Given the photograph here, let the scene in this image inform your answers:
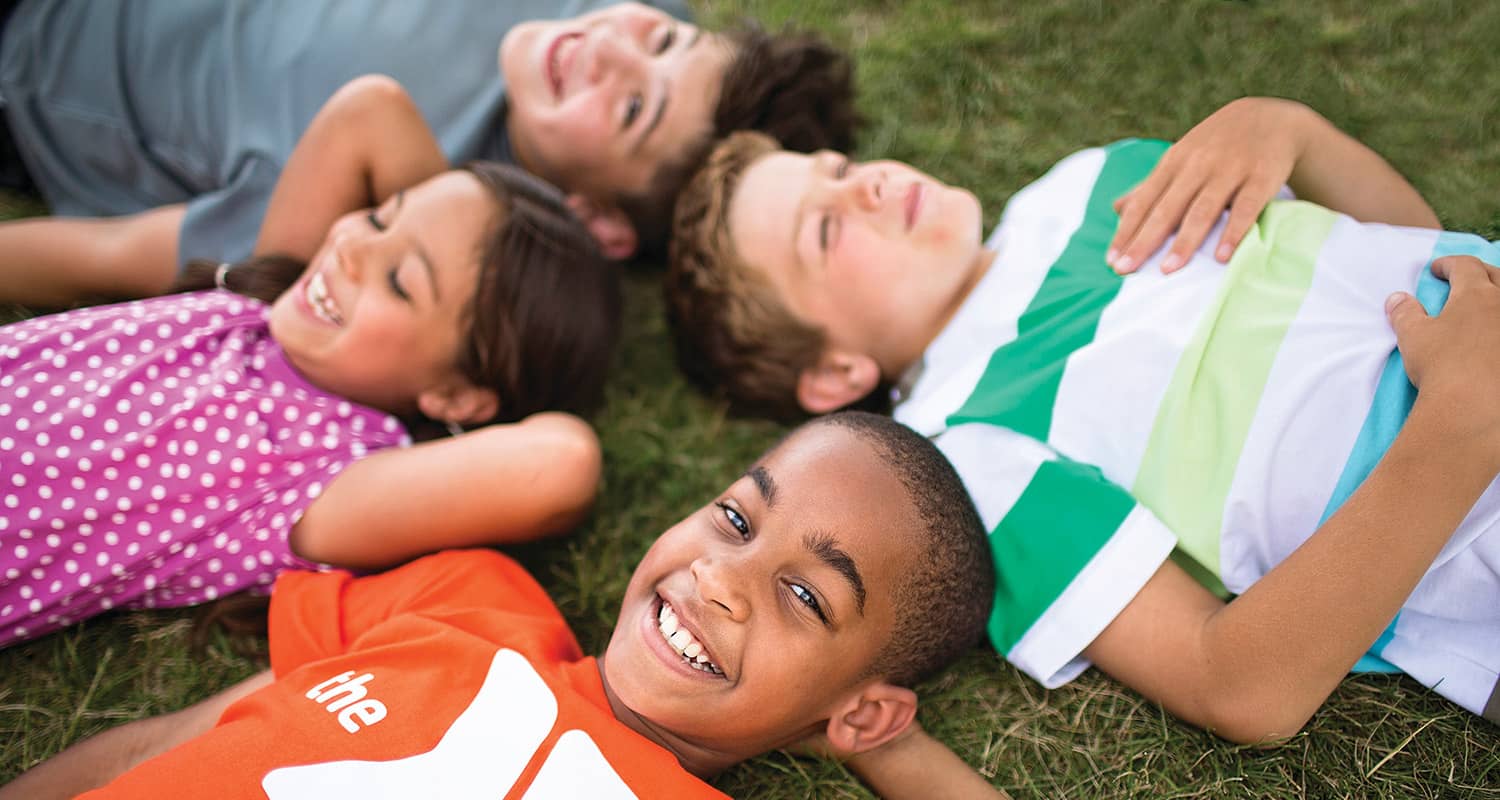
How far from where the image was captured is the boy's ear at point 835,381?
2793 mm

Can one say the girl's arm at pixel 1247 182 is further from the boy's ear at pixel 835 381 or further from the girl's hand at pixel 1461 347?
the boy's ear at pixel 835 381

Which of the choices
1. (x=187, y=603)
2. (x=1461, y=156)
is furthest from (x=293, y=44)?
(x=1461, y=156)

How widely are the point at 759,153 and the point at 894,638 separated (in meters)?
1.63

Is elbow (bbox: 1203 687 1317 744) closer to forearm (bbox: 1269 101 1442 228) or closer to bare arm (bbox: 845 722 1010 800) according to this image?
bare arm (bbox: 845 722 1010 800)

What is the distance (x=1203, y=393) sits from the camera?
219cm

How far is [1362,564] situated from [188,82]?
3.49 metres

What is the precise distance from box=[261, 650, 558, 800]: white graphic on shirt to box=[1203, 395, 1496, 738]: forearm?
1364 mm

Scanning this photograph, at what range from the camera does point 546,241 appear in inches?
108

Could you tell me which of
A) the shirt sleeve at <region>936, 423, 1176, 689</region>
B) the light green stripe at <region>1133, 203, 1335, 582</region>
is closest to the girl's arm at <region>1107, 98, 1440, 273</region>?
the light green stripe at <region>1133, 203, 1335, 582</region>

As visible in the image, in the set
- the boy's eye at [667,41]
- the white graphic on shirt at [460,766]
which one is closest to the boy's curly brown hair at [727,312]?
the boy's eye at [667,41]

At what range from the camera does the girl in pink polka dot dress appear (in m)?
2.35

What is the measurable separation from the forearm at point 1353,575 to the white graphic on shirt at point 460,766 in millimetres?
1364

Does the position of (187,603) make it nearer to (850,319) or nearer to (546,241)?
(546,241)

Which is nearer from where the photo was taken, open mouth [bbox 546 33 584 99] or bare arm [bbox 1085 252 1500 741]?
bare arm [bbox 1085 252 1500 741]
